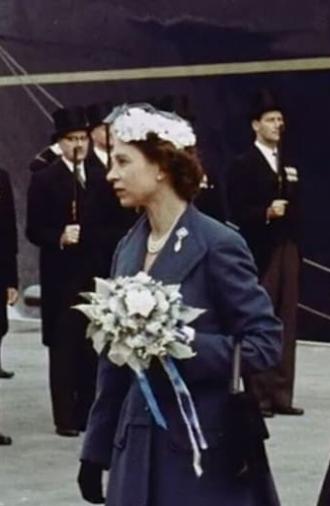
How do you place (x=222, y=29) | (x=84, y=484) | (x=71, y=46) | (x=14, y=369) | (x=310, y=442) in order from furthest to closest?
(x=71, y=46), (x=222, y=29), (x=14, y=369), (x=310, y=442), (x=84, y=484)

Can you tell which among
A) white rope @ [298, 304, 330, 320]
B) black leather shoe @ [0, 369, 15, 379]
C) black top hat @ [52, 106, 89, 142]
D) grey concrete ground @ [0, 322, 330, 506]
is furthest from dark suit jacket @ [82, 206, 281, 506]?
white rope @ [298, 304, 330, 320]

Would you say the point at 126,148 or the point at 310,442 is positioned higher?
the point at 126,148

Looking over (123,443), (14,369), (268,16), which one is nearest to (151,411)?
(123,443)

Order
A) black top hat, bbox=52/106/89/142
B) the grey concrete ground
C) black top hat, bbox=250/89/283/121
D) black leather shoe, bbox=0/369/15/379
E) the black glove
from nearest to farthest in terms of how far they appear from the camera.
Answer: the black glove, the grey concrete ground, black top hat, bbox=52/106/89/142, black top hat, bbox=250/89/283/121, black leather shoe, bbox=0/369/15/379

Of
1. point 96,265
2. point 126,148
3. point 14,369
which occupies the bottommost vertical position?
point 14,369

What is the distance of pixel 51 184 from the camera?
11586 mm

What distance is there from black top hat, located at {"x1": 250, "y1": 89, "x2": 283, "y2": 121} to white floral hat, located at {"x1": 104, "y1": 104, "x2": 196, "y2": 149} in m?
6.40

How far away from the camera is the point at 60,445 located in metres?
11.1

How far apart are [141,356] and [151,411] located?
0.64ft

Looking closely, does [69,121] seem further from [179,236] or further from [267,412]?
[179,236]

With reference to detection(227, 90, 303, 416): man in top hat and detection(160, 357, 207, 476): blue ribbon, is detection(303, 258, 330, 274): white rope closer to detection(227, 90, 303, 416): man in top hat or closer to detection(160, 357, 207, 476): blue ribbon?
detection(227, 90, 303, 416): man in top hat

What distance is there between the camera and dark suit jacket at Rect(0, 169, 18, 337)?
11.4 meters

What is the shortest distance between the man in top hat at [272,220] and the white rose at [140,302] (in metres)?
6.33

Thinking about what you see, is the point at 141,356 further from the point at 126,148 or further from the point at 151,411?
the point at 126,148
